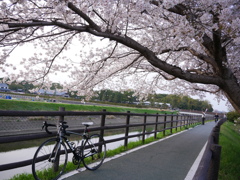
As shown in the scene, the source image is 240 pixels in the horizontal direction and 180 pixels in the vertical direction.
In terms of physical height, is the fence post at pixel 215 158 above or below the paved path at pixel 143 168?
above

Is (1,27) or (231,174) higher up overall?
(1,27)

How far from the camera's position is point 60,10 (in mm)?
4863

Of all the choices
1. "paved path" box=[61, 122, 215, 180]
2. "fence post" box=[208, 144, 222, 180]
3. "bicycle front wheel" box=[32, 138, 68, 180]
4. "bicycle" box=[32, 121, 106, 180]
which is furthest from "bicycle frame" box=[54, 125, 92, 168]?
"fence post" box=[208, 144, 222, 180]

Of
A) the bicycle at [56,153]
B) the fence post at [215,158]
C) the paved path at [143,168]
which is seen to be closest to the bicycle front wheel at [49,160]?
the bicycle at [56,153]

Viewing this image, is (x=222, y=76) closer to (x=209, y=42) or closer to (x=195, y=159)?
(x=209, y=42)

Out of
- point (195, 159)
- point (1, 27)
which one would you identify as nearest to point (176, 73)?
point (195, 159)

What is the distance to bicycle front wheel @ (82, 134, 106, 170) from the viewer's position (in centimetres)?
464

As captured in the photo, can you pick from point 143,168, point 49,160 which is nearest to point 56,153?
point 49,160

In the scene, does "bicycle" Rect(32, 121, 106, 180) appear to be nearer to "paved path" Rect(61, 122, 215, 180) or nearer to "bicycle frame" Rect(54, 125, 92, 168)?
"bicycle frame" Rect(54, 125, 92, 168)

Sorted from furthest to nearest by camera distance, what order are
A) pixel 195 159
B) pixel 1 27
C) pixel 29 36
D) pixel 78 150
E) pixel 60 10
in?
pixel 195 159, pixel 29 36, pixel 1 27, pixel 60 10, pixel 78 150

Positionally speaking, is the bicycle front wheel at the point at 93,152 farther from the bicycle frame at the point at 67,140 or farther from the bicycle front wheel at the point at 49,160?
the bicycle front wheel at the point at 49,160

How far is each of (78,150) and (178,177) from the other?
2294 millimetres

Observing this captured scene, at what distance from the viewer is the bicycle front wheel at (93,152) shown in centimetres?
464

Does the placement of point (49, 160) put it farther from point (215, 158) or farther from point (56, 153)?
point (215, 158)
